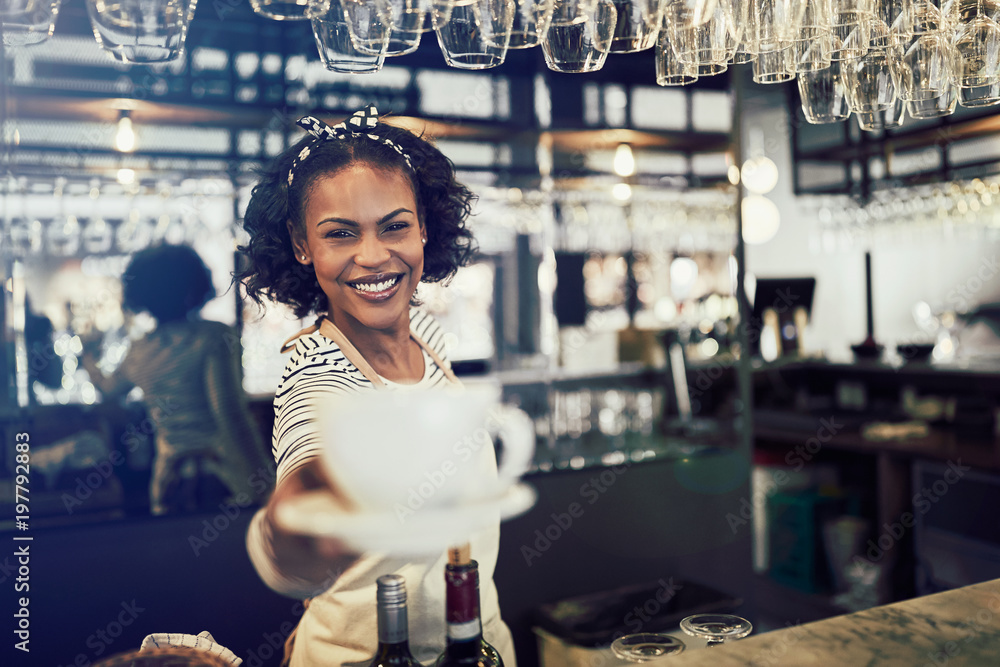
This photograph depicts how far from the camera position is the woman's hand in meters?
1.89

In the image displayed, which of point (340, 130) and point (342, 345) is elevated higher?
point (340, 130)

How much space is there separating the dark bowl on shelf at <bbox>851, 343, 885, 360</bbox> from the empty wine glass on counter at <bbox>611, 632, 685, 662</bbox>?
4.95 meters

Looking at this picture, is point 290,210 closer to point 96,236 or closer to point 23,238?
point 96,236

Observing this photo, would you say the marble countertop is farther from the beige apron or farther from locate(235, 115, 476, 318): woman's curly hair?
locate(235, 115, 476, 318): woman's curly hair

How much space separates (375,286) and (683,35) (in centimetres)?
94

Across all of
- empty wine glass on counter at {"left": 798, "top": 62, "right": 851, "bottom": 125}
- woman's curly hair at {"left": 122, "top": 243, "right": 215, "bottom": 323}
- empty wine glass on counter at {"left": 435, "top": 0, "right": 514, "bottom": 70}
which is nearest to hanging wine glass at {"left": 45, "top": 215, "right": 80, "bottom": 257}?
woman's curly hair at {"left": 122, "top": 243, "right": 215, "bottom": 323}

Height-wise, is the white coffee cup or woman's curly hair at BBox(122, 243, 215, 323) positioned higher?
woman's curly hair at BBox(122, 243, 215, 323)

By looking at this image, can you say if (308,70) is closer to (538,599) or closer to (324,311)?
(324,311)

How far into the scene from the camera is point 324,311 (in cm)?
195

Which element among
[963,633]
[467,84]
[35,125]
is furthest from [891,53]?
[35,125]

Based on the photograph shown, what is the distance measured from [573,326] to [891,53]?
170 cm

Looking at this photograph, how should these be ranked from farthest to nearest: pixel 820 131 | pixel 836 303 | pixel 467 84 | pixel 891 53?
1. pixel 836 303
2. pixel 820 131
3. pixel 467 84
4. pixel 891 53

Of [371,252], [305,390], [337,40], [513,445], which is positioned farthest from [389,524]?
[337,40]

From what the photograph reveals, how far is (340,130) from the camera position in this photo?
1.95 m
